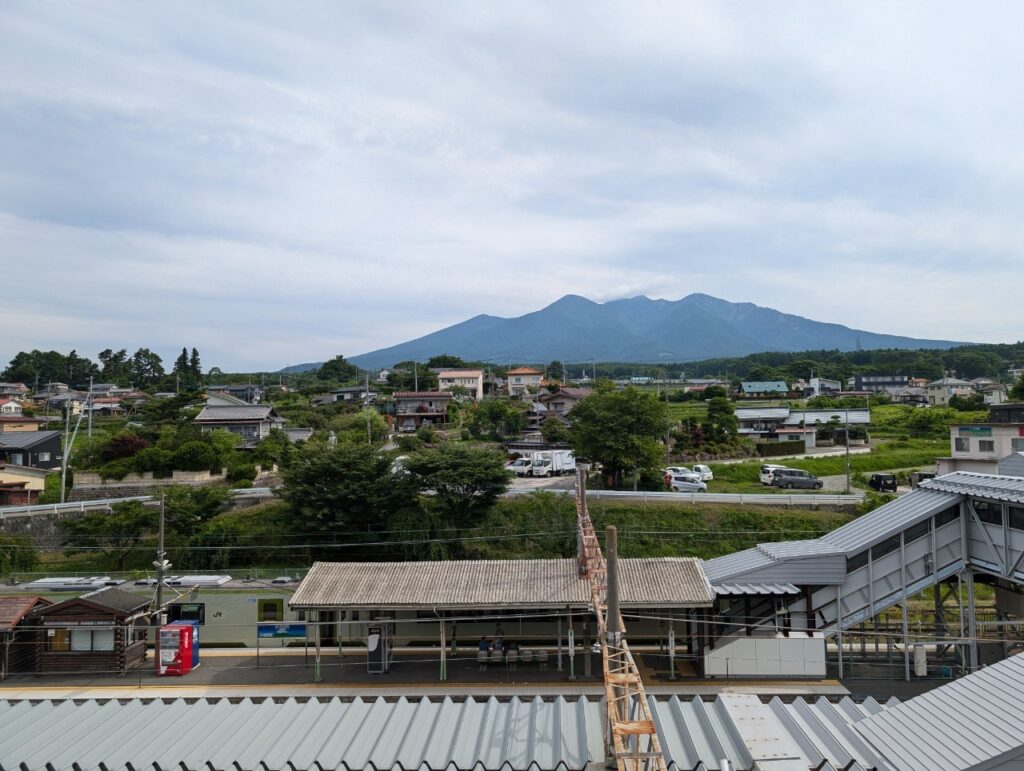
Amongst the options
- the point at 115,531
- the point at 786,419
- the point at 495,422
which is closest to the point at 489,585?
the point at 115,531

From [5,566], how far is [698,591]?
30017 mm

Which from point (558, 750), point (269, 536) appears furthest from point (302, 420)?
point (558, 750)

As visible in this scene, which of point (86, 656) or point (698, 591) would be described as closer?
point (698, 591)

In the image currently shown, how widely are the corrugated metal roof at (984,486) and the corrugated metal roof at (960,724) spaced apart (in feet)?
26.9

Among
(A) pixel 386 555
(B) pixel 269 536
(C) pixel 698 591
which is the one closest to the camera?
(C) pixel 698 591

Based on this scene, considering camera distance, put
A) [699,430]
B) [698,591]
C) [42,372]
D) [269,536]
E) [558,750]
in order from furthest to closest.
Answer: [42,372]
[699,430]
[269,536]
[698,591]
[558,750]

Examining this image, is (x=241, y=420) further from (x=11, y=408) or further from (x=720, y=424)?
(x=11, y=408)

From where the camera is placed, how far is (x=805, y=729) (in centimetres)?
1005

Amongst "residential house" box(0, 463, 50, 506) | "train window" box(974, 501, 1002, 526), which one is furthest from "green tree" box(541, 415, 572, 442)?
"train window" box(974, 501, 1002, 526)

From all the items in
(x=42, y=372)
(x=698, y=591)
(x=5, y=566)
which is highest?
(x=42, y=372)

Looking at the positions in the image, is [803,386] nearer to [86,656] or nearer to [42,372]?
[86,656]

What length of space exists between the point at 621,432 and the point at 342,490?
44.8 ft

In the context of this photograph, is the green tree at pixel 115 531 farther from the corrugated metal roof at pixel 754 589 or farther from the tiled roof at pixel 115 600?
the corrugated metal roof at pixel 754 589

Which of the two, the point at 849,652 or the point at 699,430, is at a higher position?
the point at 699,430
